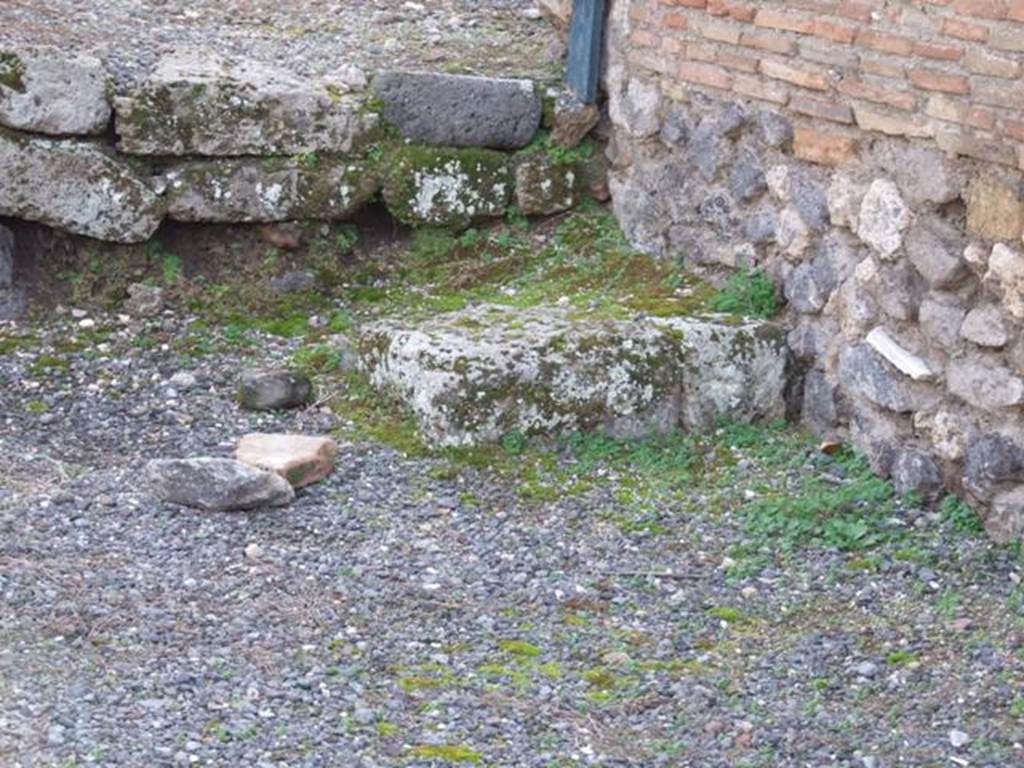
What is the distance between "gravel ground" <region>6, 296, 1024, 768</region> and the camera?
388 centimetres

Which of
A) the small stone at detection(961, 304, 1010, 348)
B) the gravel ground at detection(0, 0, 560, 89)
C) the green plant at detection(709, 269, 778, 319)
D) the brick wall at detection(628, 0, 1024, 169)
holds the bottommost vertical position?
the green plant at detection(709, 269, 778, 319)

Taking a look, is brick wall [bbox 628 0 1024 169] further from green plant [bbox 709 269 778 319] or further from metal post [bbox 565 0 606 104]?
green plant [bbox 709 269 778 319]

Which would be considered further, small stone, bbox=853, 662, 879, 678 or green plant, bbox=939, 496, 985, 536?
green plant, bbox=939, 496, 985, 536

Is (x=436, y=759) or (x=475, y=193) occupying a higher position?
(x=475, y=193)

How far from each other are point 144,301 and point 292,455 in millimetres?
1377

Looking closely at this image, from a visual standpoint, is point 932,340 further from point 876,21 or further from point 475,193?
point 475,193

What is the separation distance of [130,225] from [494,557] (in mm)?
2237

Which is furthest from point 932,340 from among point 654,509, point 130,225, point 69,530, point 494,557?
point 130,225

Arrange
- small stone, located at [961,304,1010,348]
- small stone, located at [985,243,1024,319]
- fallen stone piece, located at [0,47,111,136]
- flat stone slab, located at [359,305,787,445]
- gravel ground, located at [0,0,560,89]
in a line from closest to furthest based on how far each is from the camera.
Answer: small stone, located at [985,243,1024,319] < small stone, located at [961,304,1010,348] < flat stone slab, located at [359,305,787,445] < fallen stone piece, located at [0,47,111,136] < gravel ground, located at [0,0,560,89]

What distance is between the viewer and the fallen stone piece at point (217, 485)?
4949 mm

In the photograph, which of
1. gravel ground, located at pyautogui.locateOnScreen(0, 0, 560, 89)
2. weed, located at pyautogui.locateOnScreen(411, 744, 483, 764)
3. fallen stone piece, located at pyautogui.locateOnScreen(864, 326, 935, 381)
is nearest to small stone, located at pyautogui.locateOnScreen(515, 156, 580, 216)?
gravel ground, located at pyautogui.locateOnScreen(0, 0, 560, 89)

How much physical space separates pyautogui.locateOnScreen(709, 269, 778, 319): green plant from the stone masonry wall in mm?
45

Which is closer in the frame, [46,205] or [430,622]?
[430,622]

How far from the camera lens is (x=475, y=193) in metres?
6.47
